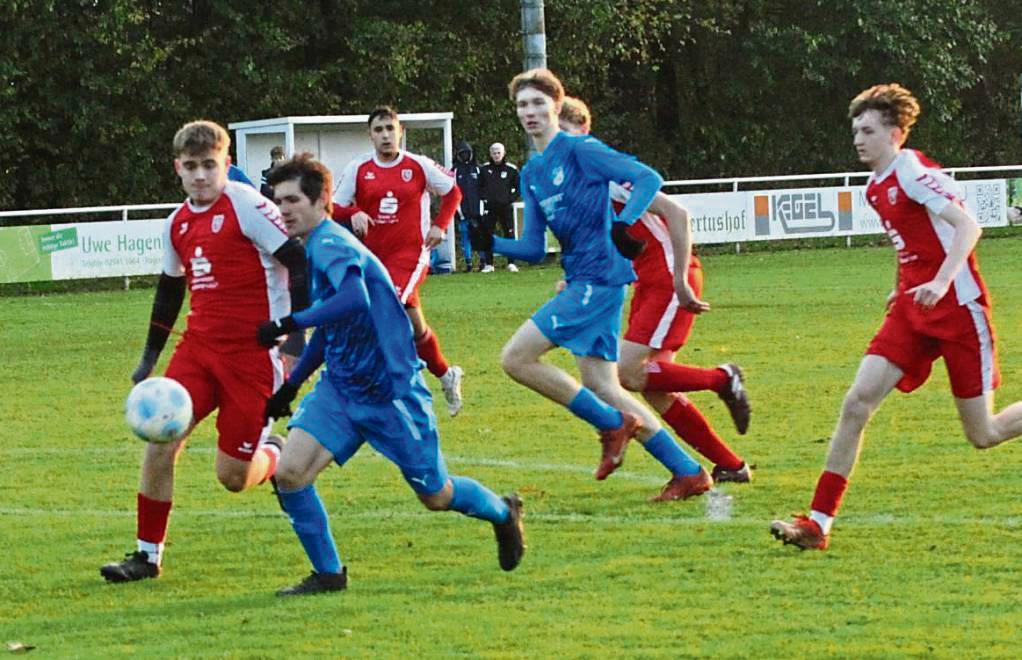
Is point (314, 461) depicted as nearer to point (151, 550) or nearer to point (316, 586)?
point (316, 586)

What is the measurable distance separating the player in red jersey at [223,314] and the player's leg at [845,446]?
2104 mm

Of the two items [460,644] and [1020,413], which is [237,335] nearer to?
[460,644]

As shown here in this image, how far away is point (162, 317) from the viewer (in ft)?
25.4

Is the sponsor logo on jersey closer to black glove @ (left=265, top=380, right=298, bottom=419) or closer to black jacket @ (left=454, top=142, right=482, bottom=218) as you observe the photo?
black glove @ (left=265, top=380, right=298, bottom=419)

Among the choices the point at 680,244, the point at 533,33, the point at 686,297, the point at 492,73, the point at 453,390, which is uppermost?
the point at 533,33

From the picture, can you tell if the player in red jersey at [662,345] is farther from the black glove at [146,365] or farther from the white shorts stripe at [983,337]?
the black glove at [146,365]

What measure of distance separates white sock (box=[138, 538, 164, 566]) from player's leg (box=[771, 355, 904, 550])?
242 cm

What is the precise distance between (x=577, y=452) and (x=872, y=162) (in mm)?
3529

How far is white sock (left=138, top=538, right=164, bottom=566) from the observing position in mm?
7469

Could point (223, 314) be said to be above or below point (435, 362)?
above

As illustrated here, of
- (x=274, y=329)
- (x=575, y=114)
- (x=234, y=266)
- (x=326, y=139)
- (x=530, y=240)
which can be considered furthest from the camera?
(x=326, y=139)

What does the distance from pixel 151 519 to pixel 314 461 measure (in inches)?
40.8

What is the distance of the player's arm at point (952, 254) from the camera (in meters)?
7.07

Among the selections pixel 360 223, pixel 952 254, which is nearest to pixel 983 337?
pixel 952 254
